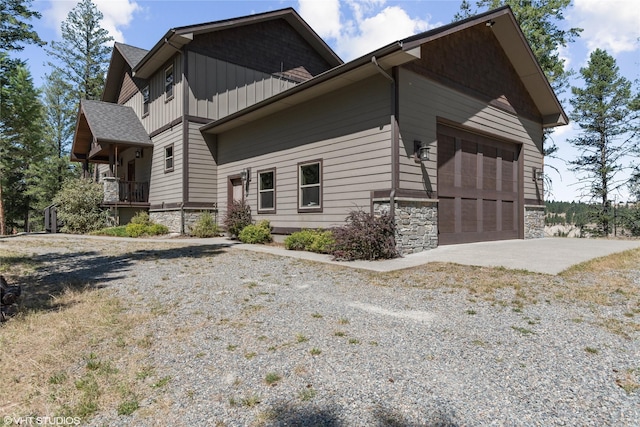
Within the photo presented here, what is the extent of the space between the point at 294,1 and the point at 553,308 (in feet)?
52.4

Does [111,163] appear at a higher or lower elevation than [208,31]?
lower

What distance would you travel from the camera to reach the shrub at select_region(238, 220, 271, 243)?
11117mm

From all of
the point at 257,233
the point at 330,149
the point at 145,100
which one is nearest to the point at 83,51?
the point at 145,100

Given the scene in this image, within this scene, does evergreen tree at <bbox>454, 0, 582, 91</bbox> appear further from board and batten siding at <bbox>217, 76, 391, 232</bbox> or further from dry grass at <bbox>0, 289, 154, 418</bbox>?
dry grass at <bbox>0, 289, 154, 418</bbox>

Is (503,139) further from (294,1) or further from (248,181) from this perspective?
(294,1)

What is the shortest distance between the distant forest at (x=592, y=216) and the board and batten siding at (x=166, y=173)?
15.3 meters

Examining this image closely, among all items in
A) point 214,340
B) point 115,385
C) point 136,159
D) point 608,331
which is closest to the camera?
point 115,385

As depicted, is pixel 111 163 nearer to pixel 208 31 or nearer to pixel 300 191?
pixel 208 31

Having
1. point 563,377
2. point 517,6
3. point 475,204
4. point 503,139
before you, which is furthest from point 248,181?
point 517,6

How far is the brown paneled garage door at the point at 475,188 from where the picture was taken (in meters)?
9.78

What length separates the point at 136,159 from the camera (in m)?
18.0

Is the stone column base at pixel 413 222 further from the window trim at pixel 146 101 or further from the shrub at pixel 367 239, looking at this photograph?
the window trim at pixel 146 101

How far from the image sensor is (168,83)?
14734mm

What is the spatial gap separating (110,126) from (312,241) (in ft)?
39.2
